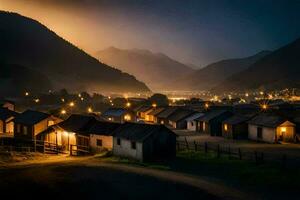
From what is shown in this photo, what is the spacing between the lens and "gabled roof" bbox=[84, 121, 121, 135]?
4841 cm

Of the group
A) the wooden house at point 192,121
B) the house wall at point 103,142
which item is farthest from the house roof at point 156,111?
the house wall at point 103,142

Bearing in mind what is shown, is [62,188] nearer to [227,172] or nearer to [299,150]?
[227,172]

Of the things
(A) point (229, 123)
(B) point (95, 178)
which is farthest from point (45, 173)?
(A) point (229, 123)

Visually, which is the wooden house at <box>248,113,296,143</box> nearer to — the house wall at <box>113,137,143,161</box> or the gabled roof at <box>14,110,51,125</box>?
the house wall at <box>113,137,143,161</box>

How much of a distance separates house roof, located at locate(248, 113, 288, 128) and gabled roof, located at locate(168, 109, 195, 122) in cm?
2353

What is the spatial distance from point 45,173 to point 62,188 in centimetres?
633

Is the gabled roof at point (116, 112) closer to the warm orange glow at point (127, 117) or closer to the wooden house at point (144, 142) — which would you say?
the warm orange glow at point (127, 117)

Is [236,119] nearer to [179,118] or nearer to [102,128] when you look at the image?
[179,118]

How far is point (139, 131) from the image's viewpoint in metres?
43.5

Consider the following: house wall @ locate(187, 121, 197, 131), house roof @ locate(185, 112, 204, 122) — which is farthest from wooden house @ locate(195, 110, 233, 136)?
house roof @ locate(185, 112, 204, 122)

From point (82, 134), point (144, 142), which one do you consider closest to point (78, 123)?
point (82, 134)

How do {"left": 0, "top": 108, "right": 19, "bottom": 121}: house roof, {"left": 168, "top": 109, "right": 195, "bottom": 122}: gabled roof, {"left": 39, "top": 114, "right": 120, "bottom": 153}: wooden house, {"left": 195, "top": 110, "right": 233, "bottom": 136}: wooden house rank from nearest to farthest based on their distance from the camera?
1. {"left": 39, "top": 114, "right": 120, "bottom": 153}: wooden house
2. {"left": 195, "top": 110, "right": 233, "bottom": 136}: wooden house
3. {"left": 0, "top": 108, "right": 19, "bottom": 121}: house roof
4. {"left": 168, "top": 109, "right": 195, "bottom": 122}: gabled roof

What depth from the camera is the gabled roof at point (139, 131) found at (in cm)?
4234

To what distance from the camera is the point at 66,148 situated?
52.7 m
